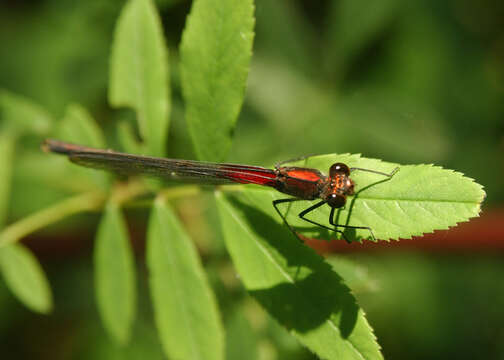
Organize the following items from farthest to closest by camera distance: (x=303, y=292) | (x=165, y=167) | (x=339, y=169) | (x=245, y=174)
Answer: (x=165, y=167)
(x=245, y=174)
(x=339, y=169)
(x=303, y=292)

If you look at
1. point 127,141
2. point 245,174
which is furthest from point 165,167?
point 245,174

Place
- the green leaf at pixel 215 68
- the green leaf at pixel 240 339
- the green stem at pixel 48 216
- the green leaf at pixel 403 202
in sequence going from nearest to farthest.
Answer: the green leaf at pixel 403 202 < the green leaf at pixel 215 68 < the green stem at pixel 48 216 < the green leaf at pixel 240 339

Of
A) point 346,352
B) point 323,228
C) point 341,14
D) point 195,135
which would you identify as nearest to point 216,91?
point 195,135

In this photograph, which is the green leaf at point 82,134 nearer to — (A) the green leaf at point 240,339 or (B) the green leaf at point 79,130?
(B) the green leaf at point 79,130

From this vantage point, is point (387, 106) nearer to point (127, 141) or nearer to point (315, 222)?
point (127, 141)

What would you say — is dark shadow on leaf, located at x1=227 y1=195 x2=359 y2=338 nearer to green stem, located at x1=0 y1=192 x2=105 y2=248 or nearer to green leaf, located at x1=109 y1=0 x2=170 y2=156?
green leaf, located at x1=109 y1=0 x2=170 y2=156

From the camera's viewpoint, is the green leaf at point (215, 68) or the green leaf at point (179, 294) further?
the green leaf at point (179, 294)

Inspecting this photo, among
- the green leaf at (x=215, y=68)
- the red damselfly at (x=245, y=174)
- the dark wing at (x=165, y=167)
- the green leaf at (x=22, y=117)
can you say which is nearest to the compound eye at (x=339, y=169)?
the red damselfly at (x=245, y=174)

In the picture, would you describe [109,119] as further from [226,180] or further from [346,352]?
[346,352]
